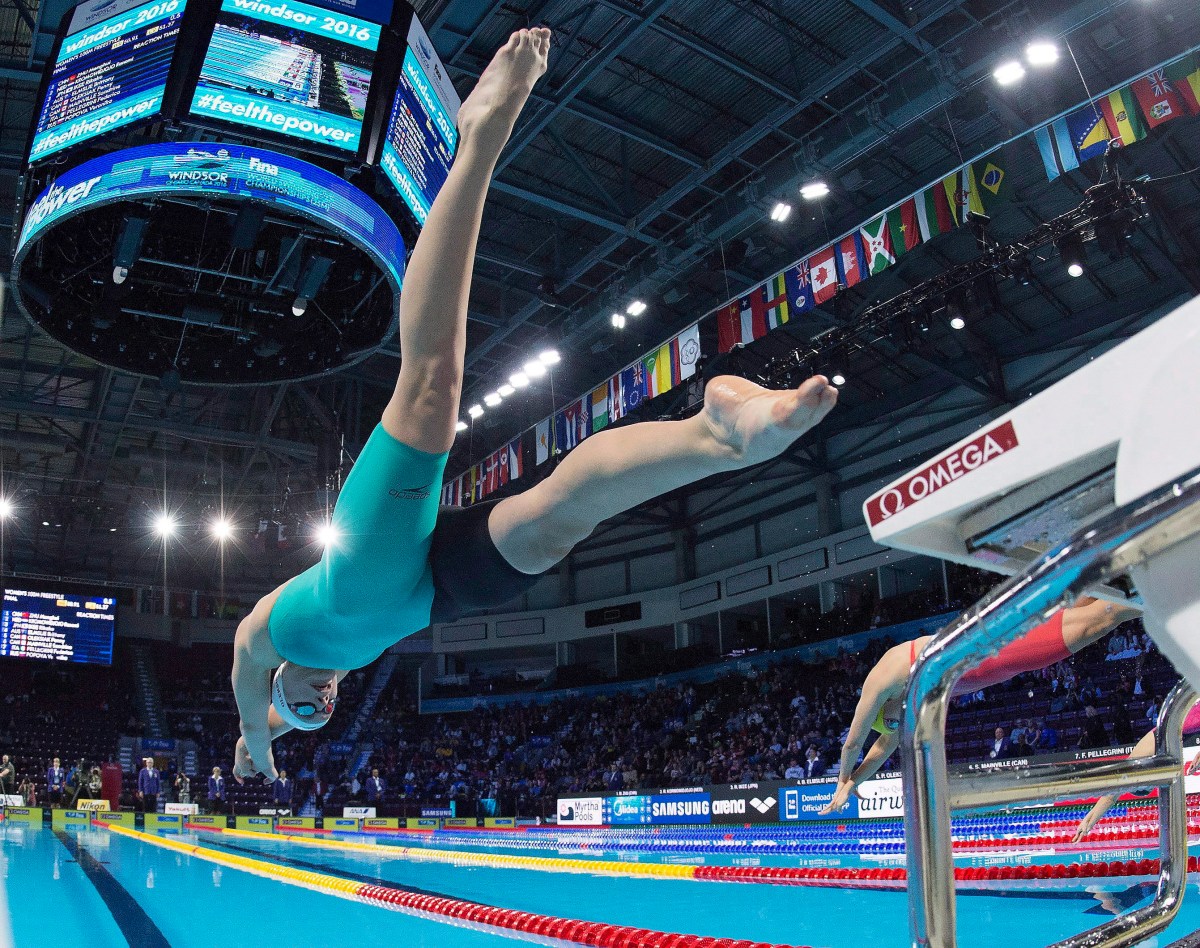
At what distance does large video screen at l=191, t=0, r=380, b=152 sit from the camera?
622 cm

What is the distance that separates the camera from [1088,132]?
9367mm

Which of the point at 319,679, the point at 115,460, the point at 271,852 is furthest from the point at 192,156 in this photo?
the point at 115,460

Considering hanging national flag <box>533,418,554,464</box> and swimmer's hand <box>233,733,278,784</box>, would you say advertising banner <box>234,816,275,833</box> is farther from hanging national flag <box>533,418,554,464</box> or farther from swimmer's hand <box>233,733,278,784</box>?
swimmer's hand <box>233,733,278,784</box>

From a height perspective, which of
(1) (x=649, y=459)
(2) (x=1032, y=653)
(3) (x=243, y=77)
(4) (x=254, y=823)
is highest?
(3) (x=243, y=77)

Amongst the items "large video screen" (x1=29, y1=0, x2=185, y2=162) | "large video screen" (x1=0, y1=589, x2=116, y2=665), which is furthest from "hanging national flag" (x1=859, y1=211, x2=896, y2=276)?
"large video screen" (x1=0, y1=589, x2=116, y2=665)

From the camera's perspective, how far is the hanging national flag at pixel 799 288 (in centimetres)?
1175

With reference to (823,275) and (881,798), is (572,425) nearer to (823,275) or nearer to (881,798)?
(823,275)

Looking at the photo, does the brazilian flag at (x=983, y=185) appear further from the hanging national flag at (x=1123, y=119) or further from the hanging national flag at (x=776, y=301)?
the hanging national flag at (x=776, y=301)

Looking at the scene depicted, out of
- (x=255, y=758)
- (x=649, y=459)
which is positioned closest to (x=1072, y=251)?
(x=255, y=758)

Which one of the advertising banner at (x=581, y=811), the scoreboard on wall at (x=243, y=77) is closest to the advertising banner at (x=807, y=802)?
the advertising banner at (x=581, y=811)

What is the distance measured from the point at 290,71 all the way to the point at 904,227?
23.7ft

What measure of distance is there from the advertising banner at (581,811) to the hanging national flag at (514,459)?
599 centimetres

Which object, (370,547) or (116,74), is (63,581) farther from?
(370,547)

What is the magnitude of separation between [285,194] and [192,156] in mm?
672
